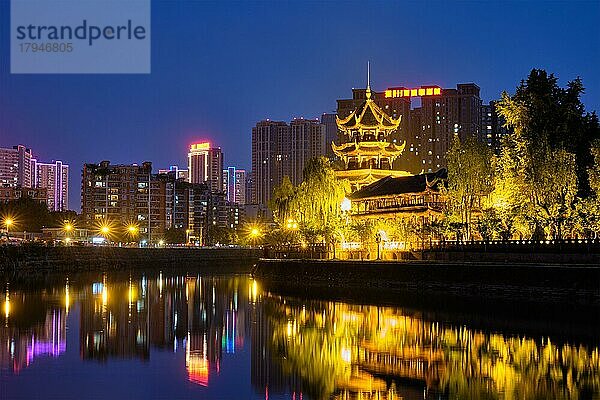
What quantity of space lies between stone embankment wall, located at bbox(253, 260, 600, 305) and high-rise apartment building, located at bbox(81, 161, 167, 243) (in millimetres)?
77326

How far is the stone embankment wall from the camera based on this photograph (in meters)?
34.3

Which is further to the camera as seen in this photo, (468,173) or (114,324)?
(468,173)

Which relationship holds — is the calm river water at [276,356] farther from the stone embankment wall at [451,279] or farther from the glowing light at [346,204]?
the glowing light at [346,204]

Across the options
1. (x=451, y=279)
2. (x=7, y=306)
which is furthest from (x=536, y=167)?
(x=7, y=306)

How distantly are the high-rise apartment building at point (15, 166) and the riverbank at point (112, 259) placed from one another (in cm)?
9865

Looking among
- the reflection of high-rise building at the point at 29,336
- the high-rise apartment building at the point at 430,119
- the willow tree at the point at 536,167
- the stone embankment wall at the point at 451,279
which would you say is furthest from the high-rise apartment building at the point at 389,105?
the reflection of high-rise building at the point at 29,336

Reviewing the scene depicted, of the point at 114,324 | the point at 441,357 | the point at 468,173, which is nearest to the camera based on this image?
the point at 441,357

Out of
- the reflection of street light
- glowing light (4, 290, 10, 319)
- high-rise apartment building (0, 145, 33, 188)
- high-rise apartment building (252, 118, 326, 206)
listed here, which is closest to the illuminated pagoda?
the reflection of street light

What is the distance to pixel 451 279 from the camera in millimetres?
40000

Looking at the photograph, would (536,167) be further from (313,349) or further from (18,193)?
(18,193)

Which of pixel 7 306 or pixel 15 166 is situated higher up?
pixel 15 166

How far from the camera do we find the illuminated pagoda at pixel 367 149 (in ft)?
221

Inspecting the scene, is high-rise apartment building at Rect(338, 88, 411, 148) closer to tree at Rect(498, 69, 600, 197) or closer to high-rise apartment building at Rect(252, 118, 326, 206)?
Answer: high-rise apartment building at Rect(252, 118, 326, 206)

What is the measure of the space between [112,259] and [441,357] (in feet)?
214
